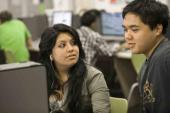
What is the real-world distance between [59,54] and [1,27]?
2.94m

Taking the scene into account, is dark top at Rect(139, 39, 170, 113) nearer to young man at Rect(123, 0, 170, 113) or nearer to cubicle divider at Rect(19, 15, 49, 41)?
young man at Rect(123, 0, 170, 113)

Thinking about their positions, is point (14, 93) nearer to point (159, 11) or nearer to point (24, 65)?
point (24, 65)

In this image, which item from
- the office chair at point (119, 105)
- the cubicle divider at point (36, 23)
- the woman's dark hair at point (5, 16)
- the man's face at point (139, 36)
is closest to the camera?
the man's face at point (139, 36)

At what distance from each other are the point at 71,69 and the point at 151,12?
2.31ft

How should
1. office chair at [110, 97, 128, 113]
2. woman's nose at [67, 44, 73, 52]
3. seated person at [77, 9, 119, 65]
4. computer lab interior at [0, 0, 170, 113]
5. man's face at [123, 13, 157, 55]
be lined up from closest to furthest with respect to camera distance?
1. man's face at [123, 13, 157, 55]
2. office chair at [110, 97, 128, 113]
3. woman's nose at [67, 44, 73, 52]
4. computer lab interior at [0, 0, 170, 113]
5. seated person at [77, 9, 119, 65]

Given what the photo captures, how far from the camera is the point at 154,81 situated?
1.63 metres

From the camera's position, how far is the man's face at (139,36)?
1.72 meters

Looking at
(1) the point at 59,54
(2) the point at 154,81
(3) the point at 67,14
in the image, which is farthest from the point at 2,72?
(3) the point at 67,14

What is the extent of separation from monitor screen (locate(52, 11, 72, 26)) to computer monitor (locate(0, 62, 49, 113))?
4.37m

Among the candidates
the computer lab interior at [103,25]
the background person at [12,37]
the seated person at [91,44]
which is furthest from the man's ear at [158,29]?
the background person at [12,37]

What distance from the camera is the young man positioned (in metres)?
1.66

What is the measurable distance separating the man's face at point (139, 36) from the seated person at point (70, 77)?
45cm

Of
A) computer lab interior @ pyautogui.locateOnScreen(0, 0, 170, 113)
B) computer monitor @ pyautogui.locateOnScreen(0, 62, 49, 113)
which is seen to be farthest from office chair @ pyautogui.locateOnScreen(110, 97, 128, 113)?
computer monitor @ pyautogui.locateOnScreen(0, 62, 49, 113)

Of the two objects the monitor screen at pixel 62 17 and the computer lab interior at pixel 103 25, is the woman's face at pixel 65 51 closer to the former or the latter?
the computer lab interior at pixel 103 25
